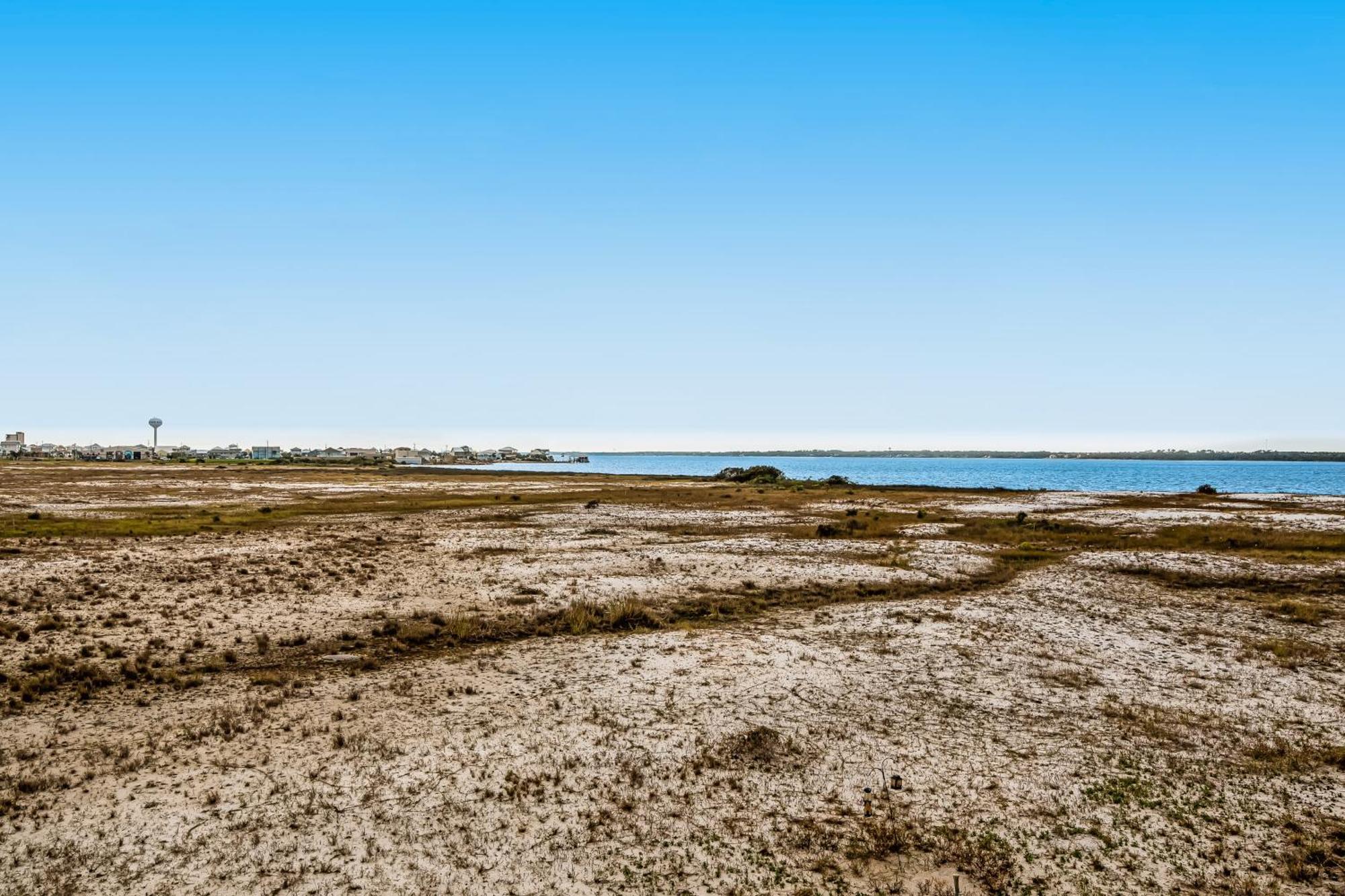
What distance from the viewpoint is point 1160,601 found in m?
24.5

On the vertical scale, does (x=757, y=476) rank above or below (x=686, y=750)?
above

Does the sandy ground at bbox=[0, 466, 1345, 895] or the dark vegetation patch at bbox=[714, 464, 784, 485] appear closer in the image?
the sandy ground at bbox=[0, 466, 1345, 895]

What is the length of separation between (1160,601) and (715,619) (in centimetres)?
1555

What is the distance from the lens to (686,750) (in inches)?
476

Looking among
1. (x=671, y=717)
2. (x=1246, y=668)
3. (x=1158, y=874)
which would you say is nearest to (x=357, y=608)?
(x=671, y=717)

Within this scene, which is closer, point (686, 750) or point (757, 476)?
point (686, 750)

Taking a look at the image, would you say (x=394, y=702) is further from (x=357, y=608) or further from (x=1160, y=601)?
(x=1160, y=601)

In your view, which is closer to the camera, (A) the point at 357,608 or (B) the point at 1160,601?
(A) the point at 357,608

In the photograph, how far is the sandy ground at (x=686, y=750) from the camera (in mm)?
8875

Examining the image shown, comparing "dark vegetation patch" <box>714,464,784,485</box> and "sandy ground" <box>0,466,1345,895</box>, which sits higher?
"dark vegetation patch" <box>714,464,784,485</box>

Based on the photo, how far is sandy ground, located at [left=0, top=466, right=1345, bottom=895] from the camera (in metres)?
8.88

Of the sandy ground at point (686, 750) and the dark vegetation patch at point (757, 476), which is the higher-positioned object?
the dark vegetation patch at point (757, 476)

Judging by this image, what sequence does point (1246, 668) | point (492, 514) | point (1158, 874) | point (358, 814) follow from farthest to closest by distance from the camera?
1. point (492, 514)
2. point (1246, 668)
3. point (358, 814)
4. point (1158, 874)

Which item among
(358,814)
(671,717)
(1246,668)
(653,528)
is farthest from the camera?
(653,528)
